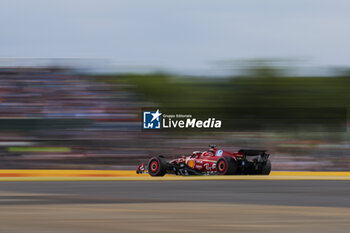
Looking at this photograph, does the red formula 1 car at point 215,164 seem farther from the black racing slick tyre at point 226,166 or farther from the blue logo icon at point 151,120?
the blue logo icon at point 151,120

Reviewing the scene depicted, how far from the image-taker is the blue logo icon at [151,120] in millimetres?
28952

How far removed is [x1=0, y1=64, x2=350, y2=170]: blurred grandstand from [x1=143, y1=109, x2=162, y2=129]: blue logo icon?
33 centimetres

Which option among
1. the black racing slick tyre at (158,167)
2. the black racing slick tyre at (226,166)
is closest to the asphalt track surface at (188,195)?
the black racing slick tyre at (226,166)

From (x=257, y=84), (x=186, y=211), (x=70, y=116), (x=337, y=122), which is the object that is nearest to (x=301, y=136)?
(x=337, y=122)

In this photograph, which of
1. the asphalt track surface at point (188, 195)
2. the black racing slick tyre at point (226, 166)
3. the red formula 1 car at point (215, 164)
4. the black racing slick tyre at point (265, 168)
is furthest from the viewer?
the black racing slick tyre at point (265, 168)

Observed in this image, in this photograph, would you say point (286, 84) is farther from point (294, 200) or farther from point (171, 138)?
point (294, 200)

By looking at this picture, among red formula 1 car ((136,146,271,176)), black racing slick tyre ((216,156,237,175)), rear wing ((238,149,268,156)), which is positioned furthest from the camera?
rear wing ((238,149,268,156))

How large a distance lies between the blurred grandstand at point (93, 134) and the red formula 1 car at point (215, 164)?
5236 millimetres

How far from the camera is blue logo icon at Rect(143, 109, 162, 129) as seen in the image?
29.0 meters

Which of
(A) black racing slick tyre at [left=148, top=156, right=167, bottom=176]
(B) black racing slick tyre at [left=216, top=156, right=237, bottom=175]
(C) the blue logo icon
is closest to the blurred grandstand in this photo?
(C) the blue logo icon

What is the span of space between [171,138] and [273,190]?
44.8ft

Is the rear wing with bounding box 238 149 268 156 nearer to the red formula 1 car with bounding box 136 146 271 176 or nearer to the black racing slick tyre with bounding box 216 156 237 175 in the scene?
the red formula 1 car with bounding box 136 146 271 176

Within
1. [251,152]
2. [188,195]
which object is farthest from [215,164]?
[188,195]

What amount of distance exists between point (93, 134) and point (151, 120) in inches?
109
